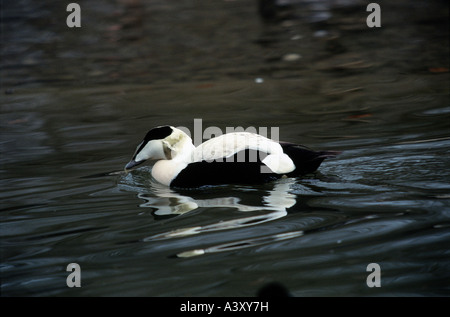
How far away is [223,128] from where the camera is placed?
264 inches

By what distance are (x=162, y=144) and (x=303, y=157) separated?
1.02 metres

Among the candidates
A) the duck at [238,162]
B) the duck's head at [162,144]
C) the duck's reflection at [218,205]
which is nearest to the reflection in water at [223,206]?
the duck's reflection at [218,205]

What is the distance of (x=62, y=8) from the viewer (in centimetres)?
1303

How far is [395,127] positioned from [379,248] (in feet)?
9.03

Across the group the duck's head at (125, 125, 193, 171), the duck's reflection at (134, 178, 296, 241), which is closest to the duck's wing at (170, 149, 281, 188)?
the duck's reflection at (134, 178, 296, 241)

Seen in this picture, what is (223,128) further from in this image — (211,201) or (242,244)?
(242,244)

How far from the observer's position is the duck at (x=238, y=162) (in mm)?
4723

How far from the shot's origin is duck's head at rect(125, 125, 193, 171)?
5062mm

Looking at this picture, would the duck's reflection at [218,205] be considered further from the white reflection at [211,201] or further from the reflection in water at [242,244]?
the reflection in water at [242,244]

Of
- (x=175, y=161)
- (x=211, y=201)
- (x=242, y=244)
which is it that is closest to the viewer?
(x=242, y=244)

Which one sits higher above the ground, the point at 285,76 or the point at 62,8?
the point at 62,8

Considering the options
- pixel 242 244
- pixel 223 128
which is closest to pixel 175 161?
pixel 242 244
